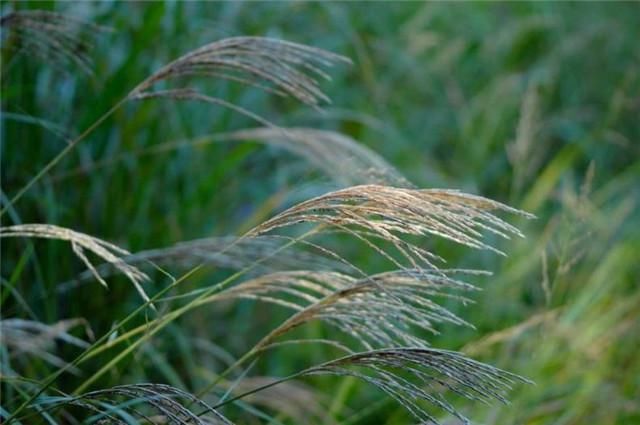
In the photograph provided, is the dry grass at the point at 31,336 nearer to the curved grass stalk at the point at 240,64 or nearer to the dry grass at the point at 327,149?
the curved grass stalk at the point at 240,64

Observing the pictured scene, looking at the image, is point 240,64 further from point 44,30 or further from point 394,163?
point 394,163

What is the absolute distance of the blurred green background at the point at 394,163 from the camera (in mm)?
2697

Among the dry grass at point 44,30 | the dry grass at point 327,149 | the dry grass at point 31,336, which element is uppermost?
the dry grass at point 44,30

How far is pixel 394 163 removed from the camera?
385 cm

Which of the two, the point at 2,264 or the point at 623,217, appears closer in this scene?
the point at 2,264

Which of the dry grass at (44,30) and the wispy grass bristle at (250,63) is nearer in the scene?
the wispy grass bristle at (250,63)

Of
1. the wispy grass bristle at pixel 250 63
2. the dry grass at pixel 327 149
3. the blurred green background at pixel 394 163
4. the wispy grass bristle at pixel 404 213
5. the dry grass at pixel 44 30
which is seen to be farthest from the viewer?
the blurred green background at pixel 394 163

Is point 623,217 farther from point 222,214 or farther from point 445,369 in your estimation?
point 445,369

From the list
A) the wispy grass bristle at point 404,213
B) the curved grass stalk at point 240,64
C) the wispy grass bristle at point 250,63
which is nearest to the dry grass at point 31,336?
the curved grass stalk at point 240,64

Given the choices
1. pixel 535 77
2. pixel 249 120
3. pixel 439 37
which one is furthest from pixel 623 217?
pixel 249 120

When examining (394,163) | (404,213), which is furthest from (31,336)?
(394,163)

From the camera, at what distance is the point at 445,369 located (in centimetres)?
147

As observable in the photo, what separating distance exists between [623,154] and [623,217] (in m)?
0.71

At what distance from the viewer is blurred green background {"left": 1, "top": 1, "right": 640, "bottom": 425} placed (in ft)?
8.85
